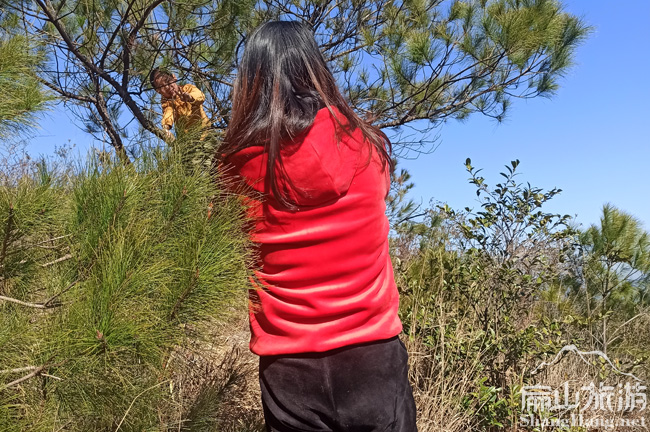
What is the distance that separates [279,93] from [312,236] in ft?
1.15

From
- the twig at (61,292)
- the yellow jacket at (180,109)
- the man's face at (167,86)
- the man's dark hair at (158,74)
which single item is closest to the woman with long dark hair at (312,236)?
the twig at (61,292)

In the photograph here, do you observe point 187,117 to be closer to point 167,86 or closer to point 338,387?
point 338,387

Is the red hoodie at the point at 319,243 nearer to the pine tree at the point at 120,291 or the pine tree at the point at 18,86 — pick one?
the pine tree at the point at 120,291

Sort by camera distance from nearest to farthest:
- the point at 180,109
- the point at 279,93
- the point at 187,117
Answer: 1. the point at 279,93
2. the point at 187,117
3. the point at 180,109

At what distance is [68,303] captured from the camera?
4.55 feet

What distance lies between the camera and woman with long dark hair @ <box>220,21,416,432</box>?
→ 1.44 meters

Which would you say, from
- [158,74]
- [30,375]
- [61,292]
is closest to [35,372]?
[30,375]

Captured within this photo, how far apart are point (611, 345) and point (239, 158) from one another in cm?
378

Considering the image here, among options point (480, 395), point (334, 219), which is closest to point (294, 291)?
point (334, 219)

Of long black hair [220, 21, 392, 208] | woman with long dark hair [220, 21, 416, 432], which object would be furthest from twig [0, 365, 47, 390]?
long black hair [220, 21, 392, 208]

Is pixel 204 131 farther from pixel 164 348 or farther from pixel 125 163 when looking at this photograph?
pixel 164 348

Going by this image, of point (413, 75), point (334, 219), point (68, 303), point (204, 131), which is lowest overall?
point (68, 303)

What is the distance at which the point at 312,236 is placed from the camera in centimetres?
146

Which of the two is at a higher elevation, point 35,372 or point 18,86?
point 18,86
